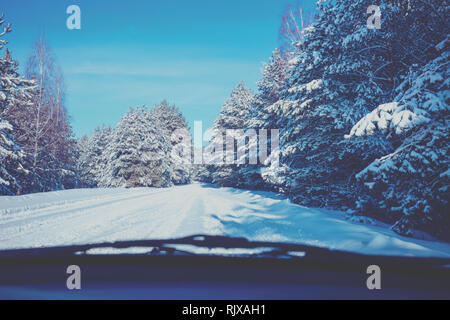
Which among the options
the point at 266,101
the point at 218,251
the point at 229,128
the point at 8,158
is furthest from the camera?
the point at 229,128

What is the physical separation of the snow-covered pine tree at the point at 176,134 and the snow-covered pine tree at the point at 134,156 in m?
10.7

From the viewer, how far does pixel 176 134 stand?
46.2m

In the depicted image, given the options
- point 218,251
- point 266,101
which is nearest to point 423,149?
point 218,251

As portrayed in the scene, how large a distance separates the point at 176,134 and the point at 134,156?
18.0m

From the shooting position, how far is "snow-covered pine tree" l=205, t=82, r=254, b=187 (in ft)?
88.4

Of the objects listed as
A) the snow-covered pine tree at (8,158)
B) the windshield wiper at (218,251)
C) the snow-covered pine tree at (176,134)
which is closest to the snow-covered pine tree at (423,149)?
the windshield wiper at (218,251)

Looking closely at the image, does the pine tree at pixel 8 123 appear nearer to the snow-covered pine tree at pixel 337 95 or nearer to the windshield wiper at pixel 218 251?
the windshield wiper at pixel 218 251

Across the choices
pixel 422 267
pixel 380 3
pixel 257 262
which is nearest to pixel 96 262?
pixel 257 262

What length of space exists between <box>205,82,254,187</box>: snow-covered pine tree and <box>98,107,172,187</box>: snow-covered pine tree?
7908 millimetres

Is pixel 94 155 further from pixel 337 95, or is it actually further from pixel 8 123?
pixel 337 95

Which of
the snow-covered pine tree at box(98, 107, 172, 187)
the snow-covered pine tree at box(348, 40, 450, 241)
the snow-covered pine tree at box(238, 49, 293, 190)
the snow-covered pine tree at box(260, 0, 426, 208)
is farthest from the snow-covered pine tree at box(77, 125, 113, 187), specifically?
the snow-covered pine tree at box(348, 40, 450, 241)

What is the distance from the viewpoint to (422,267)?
2.74m

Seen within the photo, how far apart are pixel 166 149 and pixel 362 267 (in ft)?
113
